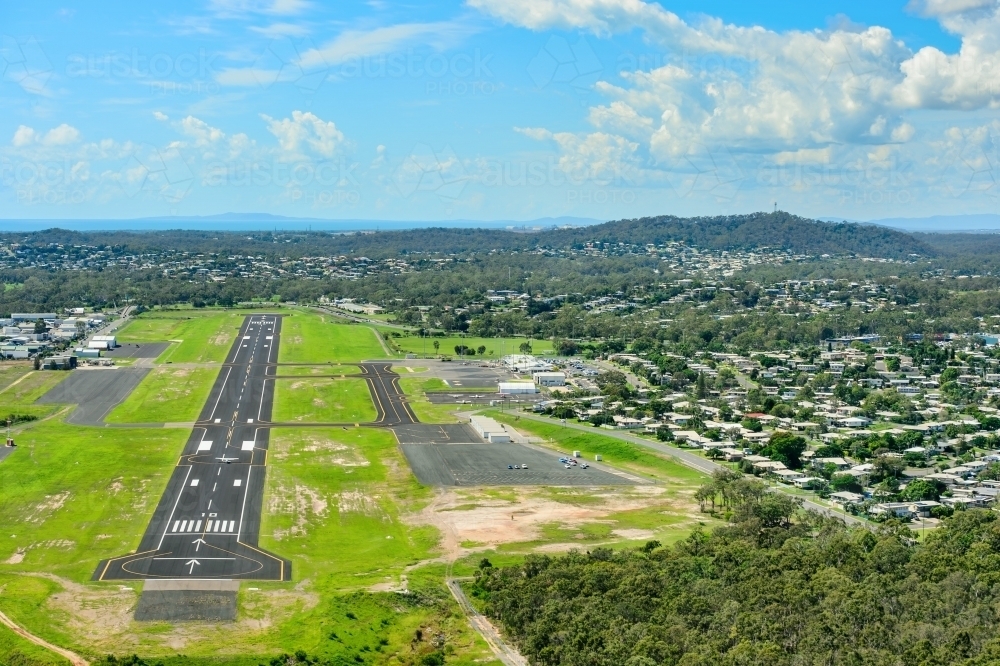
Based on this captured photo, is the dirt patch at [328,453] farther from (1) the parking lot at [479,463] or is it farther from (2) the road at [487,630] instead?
(2) the road at [487,630]

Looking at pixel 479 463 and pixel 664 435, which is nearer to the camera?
pixel 479 463

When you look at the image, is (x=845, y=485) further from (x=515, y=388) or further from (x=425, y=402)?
(x=425, y=402)

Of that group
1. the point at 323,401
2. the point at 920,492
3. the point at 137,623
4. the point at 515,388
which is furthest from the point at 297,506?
the point at 515,388

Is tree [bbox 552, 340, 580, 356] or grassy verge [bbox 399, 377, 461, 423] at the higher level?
tree [bbox 552, 340, 580, 356]

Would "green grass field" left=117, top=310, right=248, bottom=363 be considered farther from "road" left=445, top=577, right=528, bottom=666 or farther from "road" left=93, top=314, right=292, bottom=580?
"road" left=445, top=577, right=528, bottom=666

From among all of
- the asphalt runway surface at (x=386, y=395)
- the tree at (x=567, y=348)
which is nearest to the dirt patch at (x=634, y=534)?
the asphalt runway surface at (x=386, y=395)

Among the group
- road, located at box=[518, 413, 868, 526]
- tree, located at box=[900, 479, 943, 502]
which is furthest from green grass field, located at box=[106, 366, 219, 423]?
tree, located at box=[900, 479, 943, 502]
